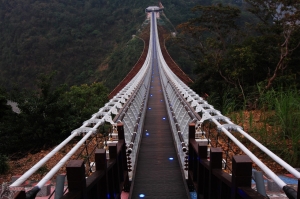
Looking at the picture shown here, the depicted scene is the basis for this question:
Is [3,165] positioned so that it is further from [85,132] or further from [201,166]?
[201,166]

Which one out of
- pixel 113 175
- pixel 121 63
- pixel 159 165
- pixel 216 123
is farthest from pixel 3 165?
pixel 121 63

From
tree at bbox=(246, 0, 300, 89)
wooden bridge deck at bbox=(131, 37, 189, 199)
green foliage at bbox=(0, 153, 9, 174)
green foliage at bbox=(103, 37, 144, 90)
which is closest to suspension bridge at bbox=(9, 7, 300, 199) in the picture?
wooden bridge deck at bbox=(131, 37, 189, 199)

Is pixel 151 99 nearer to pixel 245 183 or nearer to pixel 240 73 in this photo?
pixel 240 73

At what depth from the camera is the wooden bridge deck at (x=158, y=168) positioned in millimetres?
3689

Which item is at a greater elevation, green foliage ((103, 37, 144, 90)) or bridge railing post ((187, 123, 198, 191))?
green foliage ((103, 37, 144, 90))

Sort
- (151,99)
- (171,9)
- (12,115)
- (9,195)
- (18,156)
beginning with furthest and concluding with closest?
(171,9) < (151,99) < (12,115) < (18,156) < (9,195)

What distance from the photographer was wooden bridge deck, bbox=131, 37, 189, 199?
3.69 metres

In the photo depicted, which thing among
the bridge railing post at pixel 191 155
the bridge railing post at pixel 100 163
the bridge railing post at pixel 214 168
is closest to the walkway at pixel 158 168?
the bridge railing post at pixel 191 155

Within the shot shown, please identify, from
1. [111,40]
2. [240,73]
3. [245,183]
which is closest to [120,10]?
[111,40]

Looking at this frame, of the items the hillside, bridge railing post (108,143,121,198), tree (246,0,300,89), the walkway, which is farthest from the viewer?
the hillside

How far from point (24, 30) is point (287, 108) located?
45.3 metres

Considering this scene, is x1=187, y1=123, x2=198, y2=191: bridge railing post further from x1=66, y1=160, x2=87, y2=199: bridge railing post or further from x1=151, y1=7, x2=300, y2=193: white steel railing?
x1=66, y1=160, x2=87, y2=199: bridge railing post

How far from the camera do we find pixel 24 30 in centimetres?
4412

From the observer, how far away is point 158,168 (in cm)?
436
